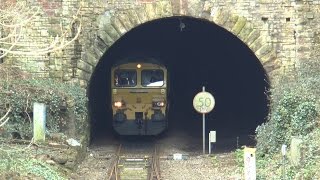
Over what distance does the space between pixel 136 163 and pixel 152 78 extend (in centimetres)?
505

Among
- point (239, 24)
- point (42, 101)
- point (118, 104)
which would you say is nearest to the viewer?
point (42, 101)

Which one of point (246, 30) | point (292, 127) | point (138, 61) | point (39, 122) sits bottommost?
point (292, 127)

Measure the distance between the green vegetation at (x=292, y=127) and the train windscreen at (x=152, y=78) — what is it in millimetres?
4649

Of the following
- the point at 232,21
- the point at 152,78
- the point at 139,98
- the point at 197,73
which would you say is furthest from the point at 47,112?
the point at 197,73

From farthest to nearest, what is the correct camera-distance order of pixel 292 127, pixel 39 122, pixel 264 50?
pixel 264 50 → pixel 39 122 → pixel 292 127

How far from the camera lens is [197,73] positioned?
30.6 m

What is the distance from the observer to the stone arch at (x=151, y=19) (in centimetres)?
1934

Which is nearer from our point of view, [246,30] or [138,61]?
[246,30]

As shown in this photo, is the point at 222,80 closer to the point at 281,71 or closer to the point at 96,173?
the point at 281,71

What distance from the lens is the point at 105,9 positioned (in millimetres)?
19438

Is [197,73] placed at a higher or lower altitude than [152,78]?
higher

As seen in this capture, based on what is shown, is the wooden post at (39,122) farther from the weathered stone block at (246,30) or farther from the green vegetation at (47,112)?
the weathered stone block at (246,30)

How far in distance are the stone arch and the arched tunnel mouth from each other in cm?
488

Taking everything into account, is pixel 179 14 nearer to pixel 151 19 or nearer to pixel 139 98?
pixel 151 19
